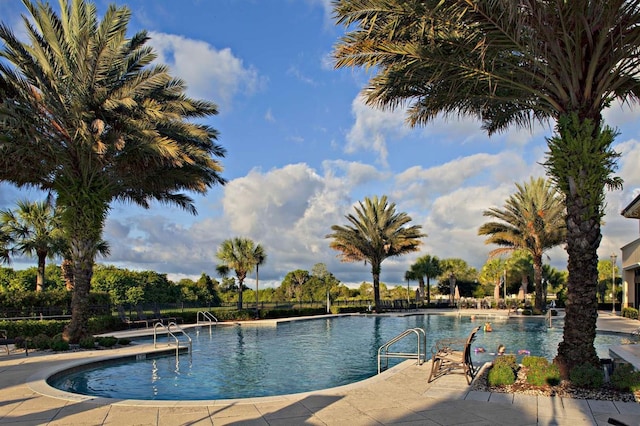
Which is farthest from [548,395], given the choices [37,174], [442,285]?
[442,285]

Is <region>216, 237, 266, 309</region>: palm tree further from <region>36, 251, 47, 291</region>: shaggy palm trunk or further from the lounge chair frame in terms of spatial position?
the lounge chair frame

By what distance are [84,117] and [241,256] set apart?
2264cm

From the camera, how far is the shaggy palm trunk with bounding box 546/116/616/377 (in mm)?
8625

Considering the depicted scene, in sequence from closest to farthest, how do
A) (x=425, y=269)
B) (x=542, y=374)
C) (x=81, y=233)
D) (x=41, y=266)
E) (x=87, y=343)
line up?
1. (x=542, y=374)
2. (x=87, y=343)
3. (x=81, y=233)
4. (x=41, y=266)
5. (x=425, y=269)

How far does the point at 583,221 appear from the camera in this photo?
8719 mm

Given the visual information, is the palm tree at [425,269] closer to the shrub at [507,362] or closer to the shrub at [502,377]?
the shrub at [507,362]

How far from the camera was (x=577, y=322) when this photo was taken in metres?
8.72

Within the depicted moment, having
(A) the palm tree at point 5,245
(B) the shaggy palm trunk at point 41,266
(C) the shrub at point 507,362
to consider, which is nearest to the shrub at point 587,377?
(C) the shrub at point 507,362

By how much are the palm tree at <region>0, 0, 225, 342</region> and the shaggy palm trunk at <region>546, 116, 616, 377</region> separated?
1098 cm

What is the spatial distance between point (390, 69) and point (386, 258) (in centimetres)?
2946

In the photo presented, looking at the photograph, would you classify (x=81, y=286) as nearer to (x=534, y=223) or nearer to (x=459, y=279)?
(x=534, y=223)

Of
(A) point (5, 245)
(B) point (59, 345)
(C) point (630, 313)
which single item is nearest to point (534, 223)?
(C) point (630, 313)

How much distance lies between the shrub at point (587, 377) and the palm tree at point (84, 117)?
471 inches

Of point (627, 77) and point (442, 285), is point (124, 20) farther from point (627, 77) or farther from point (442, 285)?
point (442, 285)
